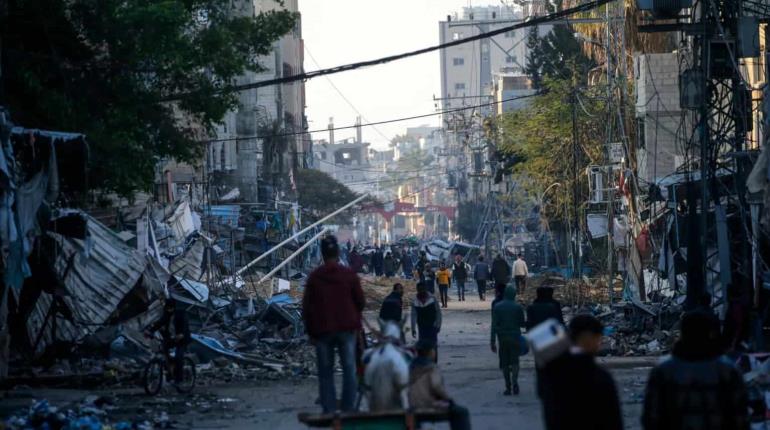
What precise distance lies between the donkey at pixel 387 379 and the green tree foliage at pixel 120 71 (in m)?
10.5

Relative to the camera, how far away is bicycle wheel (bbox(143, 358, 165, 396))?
741 inches

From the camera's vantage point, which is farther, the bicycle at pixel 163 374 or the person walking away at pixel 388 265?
the person walking away at pixel 388 265

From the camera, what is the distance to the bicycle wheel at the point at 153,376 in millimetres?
18828

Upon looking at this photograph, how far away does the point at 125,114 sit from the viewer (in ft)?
66.8

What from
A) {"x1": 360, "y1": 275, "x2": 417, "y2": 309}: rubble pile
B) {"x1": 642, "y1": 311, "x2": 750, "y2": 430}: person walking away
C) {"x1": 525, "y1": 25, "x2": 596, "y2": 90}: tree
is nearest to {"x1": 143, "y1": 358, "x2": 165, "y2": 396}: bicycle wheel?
{"x1": 642, "y1": 311, "x2": 750, "y2": 430}: person walking away

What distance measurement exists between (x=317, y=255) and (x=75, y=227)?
168 ft

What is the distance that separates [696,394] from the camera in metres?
7.75

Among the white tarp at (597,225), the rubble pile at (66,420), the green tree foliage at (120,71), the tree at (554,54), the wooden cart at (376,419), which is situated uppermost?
the tree at (554,54)

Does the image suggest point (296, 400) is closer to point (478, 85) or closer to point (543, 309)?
point (543, 309)

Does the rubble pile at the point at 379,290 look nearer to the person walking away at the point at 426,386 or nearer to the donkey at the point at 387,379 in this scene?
the person walking away at the point at 426,386

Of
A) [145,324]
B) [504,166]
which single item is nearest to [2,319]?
[145,324]

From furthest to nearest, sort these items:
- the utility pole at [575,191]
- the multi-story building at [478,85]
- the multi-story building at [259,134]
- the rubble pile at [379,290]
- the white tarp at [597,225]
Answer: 1. the multi-story building at [478,85]
2. the multi-story building at [259,134]
3. the rubble pile at [379,290]
4. the white tarp at [597,225]
5. the utility pole at [575,191]

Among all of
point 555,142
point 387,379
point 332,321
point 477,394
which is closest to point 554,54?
point 555,142

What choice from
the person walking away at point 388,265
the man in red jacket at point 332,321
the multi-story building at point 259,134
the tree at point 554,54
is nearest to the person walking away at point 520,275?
the multi-story building at point 259,134
